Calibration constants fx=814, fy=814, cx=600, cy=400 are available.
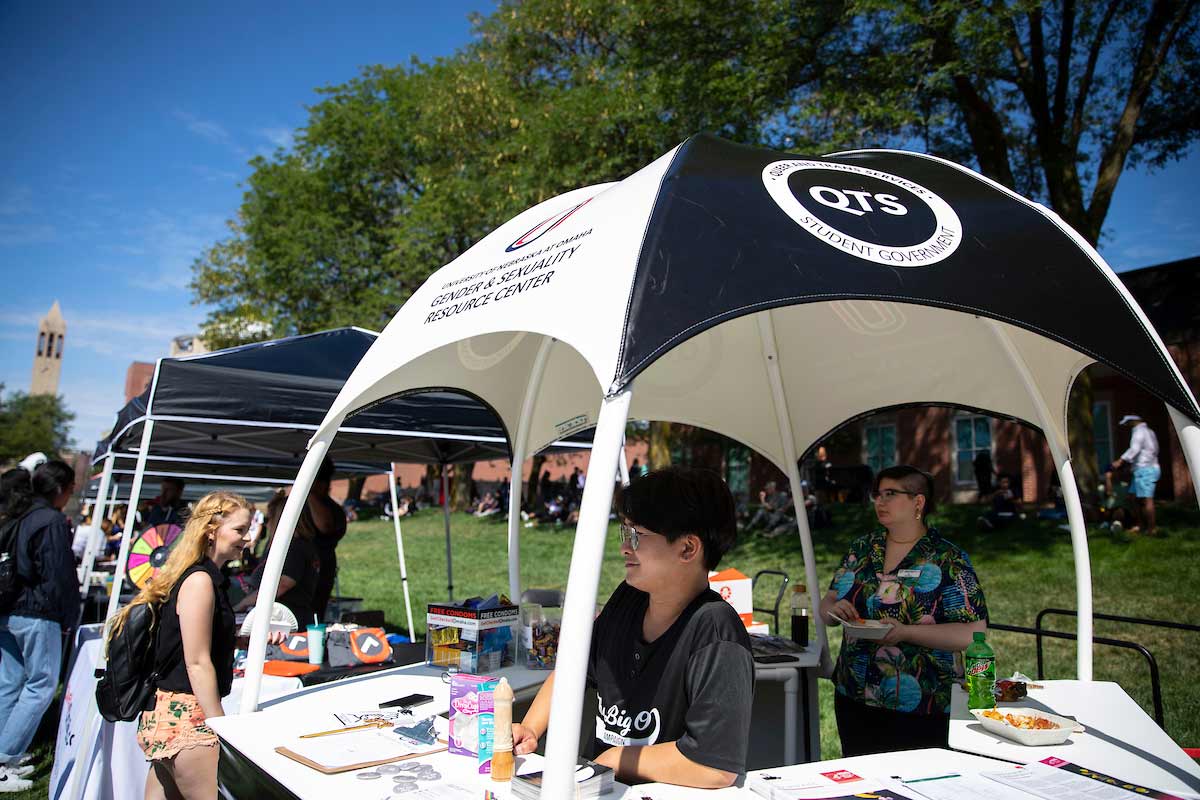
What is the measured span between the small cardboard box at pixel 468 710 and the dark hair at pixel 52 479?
14.7ft

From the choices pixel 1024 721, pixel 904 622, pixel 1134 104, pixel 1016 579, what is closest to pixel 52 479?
pixel 904 622

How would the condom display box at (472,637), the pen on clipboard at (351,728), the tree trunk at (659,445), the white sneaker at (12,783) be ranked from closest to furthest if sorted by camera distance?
the pen on clipboard at (351,728)
the condom display box at (472,637)
the white sneaker at (12,783)
the tree trunk at (659,445)

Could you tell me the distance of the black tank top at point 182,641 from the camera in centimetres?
335

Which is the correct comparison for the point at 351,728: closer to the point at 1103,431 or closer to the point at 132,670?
the point at 132,670

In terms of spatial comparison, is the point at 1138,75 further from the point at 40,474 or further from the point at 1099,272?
the point at 40,474

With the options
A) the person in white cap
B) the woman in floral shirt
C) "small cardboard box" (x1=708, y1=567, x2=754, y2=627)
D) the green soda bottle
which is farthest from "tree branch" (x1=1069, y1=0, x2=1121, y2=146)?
the green soda bottle

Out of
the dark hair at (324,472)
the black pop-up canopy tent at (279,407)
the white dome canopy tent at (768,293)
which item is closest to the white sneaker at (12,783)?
the black pop-up canopy tent at (279,407)

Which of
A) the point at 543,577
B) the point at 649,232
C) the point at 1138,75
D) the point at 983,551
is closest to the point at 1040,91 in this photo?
the point at 1138,75

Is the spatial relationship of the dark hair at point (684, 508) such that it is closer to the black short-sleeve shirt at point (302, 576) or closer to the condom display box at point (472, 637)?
the condom display box at point (472, 637)

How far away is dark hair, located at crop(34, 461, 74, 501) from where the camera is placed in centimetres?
565

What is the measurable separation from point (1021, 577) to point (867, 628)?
350 inches

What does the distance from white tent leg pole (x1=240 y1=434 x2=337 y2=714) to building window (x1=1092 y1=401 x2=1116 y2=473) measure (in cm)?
2115

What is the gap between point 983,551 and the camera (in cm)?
1280

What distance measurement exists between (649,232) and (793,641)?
3.10 meters
